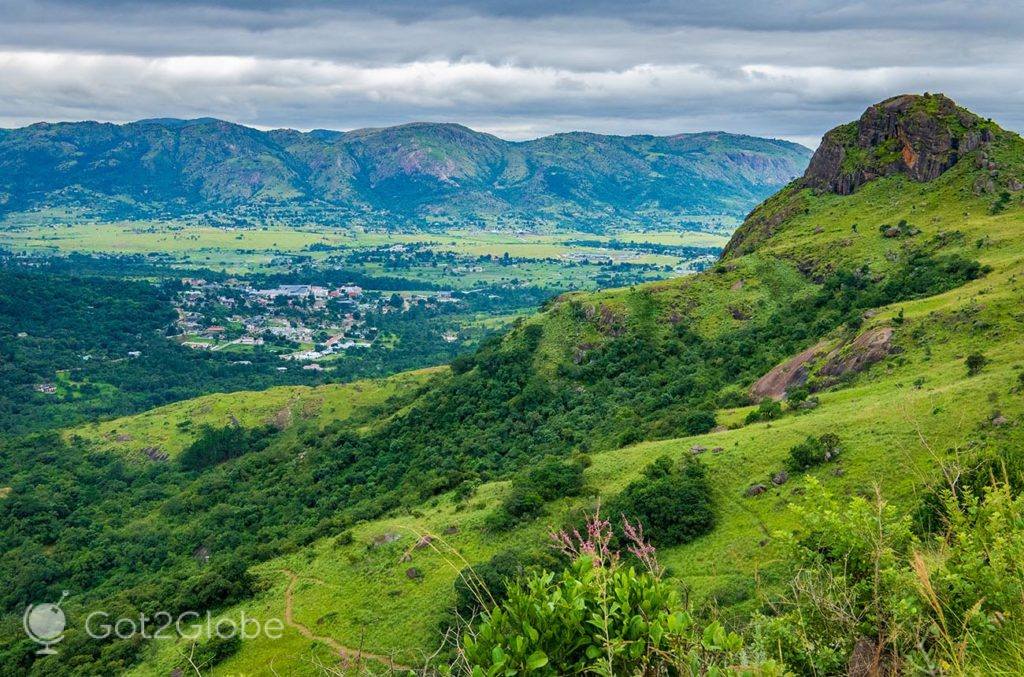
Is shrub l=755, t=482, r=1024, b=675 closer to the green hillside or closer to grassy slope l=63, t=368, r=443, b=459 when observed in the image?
the green hillside

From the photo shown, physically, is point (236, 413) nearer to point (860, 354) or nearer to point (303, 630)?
point (303, 630)

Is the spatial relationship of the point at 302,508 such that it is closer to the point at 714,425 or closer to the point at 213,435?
the point at 213,435

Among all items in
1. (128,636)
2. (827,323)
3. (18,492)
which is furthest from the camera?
(18,492)

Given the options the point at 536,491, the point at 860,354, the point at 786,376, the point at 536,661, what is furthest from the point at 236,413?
the point at 536,661

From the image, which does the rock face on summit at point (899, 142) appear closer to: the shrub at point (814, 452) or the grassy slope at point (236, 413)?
the shrub at point (814, 452)

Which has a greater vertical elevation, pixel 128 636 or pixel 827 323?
pixel 827 323

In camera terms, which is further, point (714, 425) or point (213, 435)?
point (213, 435)

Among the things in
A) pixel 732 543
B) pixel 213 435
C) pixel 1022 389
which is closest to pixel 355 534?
pixel 732 543
